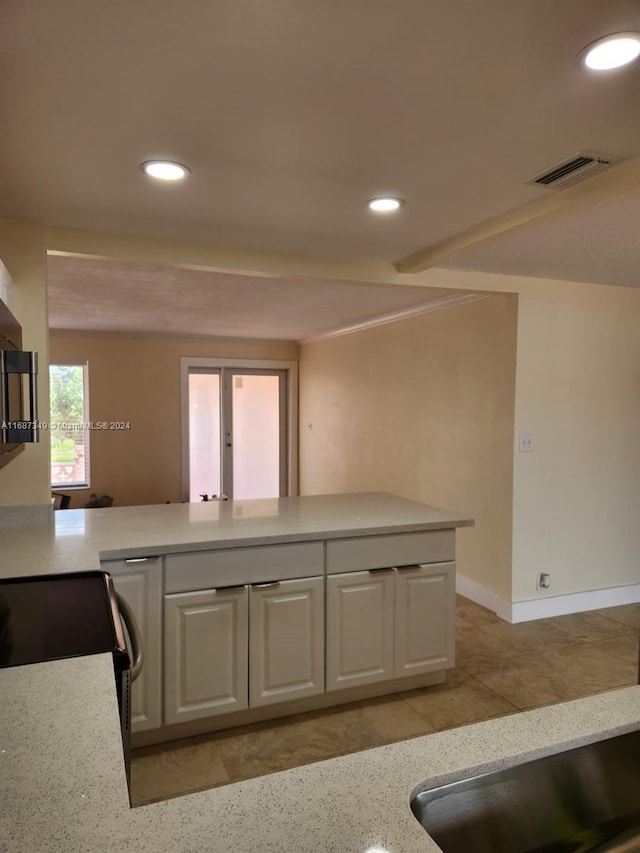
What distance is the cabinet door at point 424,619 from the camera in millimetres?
2604

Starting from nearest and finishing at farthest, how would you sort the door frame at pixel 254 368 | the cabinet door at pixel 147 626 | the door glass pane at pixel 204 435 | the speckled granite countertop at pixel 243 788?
the speckled granite countertop at pixel 243 788 < the cabinet door at pixel 147 626 < the door frame at pixel 254 368 < the door glass pane at pixel 204 435

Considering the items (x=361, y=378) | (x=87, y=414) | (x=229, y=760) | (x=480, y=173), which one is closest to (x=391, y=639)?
(x=229, y=760)

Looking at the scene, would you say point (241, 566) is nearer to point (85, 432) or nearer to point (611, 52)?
point (611, 52)

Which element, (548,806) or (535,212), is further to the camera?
(535,212)

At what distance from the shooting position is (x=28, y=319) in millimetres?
2412

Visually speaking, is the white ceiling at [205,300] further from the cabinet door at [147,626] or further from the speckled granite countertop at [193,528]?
the cabinet door at [147,626]

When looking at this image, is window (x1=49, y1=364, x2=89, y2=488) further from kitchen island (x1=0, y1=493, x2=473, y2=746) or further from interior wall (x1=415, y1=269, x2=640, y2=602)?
interior wall (x1=415, y1=269, x2=640, y2=602)

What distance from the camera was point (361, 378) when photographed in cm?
554

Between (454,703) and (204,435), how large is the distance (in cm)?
477

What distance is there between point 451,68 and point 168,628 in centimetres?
207

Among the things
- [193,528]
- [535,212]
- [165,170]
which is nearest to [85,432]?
[193,528]

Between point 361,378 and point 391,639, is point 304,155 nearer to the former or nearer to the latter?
point 391,639

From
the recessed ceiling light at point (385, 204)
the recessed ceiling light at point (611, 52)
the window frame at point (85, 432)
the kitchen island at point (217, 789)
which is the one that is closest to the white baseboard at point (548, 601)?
the recessed ceiling light at point (385, 204)

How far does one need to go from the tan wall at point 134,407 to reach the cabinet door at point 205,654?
4357mm
